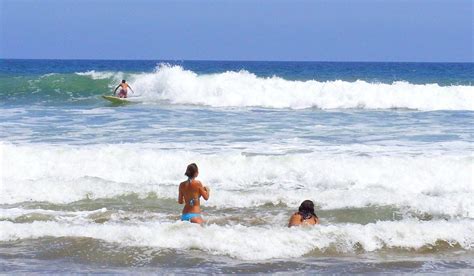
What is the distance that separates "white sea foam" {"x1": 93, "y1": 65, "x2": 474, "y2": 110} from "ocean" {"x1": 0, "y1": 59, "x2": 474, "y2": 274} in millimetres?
1078

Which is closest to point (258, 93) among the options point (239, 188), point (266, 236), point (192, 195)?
point (239, 188)

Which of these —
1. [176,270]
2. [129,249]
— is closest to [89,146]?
[129,249]

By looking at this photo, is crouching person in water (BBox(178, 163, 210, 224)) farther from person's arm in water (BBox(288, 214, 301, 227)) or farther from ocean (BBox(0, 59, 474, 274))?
person's arm in water (BBox(288, 214, 301, 227))

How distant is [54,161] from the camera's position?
1301cm

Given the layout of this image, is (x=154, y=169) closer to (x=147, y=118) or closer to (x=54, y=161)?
(x=54, y=161)

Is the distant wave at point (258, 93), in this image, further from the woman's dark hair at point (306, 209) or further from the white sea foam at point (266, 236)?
the white sea foam at point (266, 236)

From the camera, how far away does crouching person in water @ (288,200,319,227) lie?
8484 millimetres

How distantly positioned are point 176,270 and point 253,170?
536 cm

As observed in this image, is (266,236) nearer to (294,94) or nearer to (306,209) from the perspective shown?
(306,209)

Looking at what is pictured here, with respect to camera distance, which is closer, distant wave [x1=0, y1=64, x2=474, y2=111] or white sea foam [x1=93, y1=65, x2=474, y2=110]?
white sea foam [x1=93, y1=65, x2=474, y2=110]

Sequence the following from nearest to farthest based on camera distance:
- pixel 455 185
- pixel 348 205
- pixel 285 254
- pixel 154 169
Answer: pixel 285 254
pixel 348 205
pixel 455 185
pixel 154 169

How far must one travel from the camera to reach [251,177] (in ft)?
39.7

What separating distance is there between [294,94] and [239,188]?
15266mm

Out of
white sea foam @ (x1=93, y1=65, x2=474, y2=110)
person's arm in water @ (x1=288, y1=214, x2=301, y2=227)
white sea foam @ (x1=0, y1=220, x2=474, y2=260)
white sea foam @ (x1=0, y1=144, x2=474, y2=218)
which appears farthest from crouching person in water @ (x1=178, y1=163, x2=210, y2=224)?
white sea foam @ (x1=93, y1=65, x2=474, y2=110)
